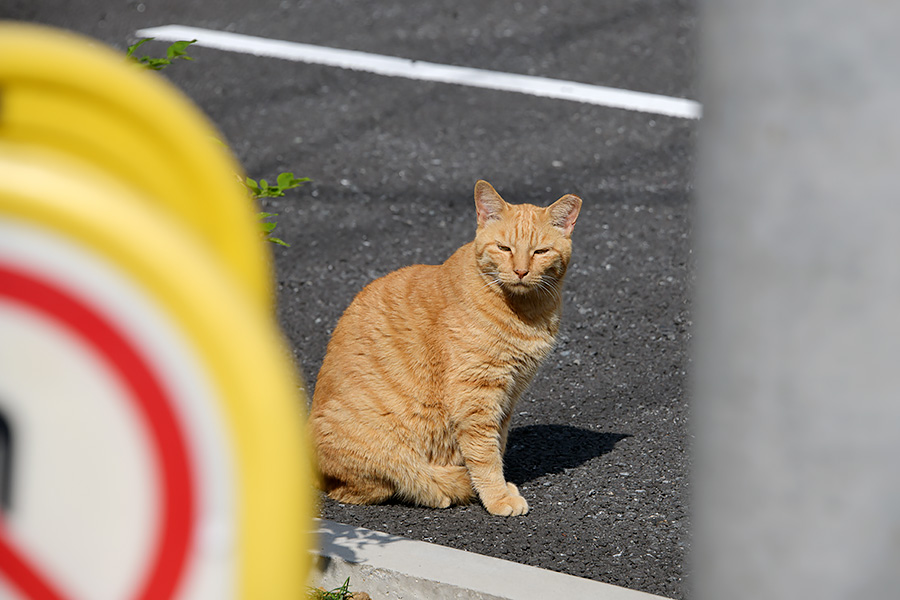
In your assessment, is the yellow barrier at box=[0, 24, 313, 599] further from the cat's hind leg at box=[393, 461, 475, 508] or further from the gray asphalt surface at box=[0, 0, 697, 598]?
the cat's hind leg at box=[393, 461, 475, 508]

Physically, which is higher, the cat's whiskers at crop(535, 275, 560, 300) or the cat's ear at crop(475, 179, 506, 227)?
the cat's ear at crop(475, 179, 506, 227)

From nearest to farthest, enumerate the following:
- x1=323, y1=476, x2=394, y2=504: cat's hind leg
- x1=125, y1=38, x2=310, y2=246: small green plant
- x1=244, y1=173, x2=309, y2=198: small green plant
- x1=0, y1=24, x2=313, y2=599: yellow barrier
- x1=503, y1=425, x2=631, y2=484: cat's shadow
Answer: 1. x1=0, y1=24, x2=313, y2=599: yellow barrier
2. x1=125, y1=38, x2=310, y2=246: small green plant
3. x1=244, y1=173, x2=309, y2=198: small green plant
4. x1=323, y1=476, x2=394, y2=504: cat's hind leg
5. x1=503, y1=425, x2=631, y2=484: cat's shadow

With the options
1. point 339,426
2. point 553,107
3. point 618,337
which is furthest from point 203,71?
A: point 339,426

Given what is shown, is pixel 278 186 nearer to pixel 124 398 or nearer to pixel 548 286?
pixel 548 286

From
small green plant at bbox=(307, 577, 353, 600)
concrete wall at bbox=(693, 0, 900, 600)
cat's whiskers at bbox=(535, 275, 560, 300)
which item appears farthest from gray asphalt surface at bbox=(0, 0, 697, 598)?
concrete wall at bbox=(693, 0, 900, 600)

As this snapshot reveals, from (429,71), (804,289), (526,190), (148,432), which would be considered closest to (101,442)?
(148,432)

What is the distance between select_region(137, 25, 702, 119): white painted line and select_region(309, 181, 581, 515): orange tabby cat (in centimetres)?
376

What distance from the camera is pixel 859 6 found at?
3.09 ft

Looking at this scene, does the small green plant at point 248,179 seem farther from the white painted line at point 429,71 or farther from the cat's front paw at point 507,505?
the white painted line at point 429,71

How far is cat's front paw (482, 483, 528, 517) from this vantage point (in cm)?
345

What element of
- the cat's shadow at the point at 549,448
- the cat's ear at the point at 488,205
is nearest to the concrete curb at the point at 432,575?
the cat's shadow at the point at 549,448

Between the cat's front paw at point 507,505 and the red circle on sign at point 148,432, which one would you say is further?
the cat's front paw at point 507,505

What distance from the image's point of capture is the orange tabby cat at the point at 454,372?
3463 mm

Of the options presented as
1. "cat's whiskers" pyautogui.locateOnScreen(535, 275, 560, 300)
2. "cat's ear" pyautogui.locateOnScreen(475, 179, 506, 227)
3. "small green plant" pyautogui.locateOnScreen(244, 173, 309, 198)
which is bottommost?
"cat's whiskers" pyautogui.locateOnScreen(535, 275, 560, 300)
